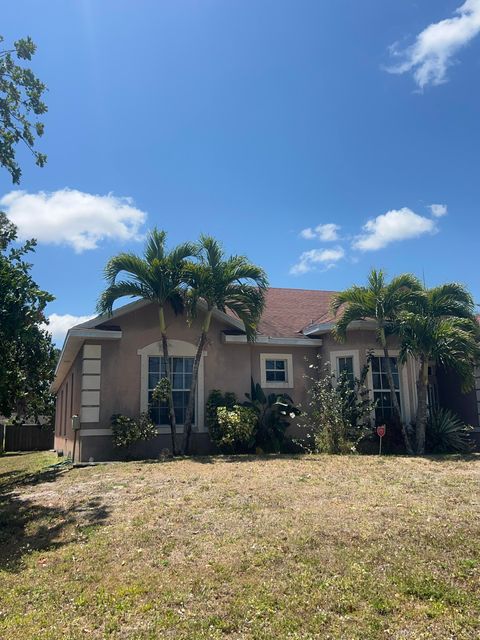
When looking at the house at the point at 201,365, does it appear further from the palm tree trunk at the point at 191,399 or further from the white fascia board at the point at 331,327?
the palm tree trunk at the point at 191,399

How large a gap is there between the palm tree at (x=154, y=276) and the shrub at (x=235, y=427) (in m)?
1.15

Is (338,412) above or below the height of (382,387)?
Result: below

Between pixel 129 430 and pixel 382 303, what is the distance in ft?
22.9

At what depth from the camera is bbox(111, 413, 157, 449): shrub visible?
1230cm

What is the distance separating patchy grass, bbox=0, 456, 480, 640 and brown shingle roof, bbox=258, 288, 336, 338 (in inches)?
283

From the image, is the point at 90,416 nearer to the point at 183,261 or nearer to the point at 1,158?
the point at 183,261

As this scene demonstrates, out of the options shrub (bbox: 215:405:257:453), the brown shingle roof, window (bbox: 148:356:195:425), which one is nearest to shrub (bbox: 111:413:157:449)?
window (bbox: 148:356:195:425)

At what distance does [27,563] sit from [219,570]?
7.23 ft

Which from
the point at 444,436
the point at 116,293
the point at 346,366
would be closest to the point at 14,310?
the point at 116,293

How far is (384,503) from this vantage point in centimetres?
705

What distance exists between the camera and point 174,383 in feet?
45.3

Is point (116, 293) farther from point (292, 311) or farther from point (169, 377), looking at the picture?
point (292, 311)

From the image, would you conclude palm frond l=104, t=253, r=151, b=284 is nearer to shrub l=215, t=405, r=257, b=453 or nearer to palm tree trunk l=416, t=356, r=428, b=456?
shrub l=215, t=405, r=257, b=453

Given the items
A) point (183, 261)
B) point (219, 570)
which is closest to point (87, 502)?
point (219, 570)
